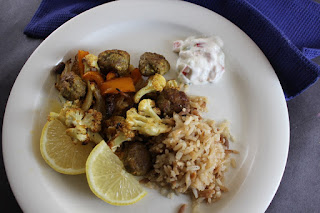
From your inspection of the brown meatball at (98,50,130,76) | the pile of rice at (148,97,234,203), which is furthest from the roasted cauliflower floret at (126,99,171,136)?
the brown meatball at (98,50,130,76)

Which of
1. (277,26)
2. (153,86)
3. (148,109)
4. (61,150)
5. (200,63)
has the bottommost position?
(61,150)

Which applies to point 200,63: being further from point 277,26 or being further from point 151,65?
point 277,26

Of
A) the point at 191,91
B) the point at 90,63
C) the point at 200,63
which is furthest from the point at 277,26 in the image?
the point at 90,63

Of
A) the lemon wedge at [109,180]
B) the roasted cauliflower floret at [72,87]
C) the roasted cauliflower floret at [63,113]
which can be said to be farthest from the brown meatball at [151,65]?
the lemon wedge at [109,180]

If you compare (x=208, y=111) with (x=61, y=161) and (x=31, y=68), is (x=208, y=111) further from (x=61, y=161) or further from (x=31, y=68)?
(x=31, y=68)

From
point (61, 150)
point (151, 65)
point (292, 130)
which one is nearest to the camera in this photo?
point (61, 150)

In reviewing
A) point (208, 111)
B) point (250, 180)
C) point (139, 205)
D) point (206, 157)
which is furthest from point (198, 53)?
point (139, 205)

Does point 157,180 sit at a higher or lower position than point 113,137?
lower

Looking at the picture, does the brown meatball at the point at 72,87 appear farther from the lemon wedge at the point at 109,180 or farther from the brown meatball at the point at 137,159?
the brown meatball at the point at 137,159
